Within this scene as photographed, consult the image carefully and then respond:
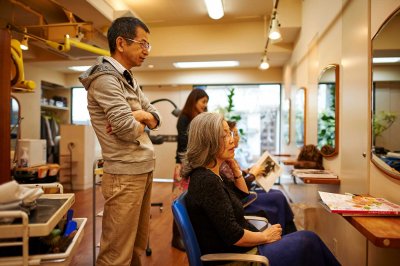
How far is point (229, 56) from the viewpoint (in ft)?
15.9

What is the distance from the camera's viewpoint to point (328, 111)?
254 centimetres

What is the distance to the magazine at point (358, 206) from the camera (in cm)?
122

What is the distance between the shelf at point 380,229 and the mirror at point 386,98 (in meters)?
0.33

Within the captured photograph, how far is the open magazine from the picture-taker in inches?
91.7

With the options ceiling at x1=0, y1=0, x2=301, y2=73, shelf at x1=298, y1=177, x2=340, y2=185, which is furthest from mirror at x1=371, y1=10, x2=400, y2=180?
ceiling at x1=0, y1=0, x2=301, y2=73

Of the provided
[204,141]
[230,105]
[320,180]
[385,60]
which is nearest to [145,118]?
[204,141]

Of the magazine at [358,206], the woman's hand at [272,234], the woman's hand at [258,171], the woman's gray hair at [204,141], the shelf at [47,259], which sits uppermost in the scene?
the woman's gray hair at [204,141]

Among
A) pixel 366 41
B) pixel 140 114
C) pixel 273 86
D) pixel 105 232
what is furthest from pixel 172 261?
pixel 273 86

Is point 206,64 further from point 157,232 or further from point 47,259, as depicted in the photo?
point 47,259

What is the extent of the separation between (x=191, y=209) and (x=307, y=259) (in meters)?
0.56

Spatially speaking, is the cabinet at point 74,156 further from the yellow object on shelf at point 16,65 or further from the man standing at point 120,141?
the man standing at point 120,141

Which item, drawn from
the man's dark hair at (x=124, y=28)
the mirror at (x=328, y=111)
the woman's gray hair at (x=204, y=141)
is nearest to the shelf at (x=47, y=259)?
the woman's gray hair at (x=204, y=141)

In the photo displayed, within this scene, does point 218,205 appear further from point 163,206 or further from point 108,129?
point 163,206

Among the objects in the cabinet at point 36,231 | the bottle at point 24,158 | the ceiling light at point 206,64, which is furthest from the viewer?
the ceiling light at point 206,64
